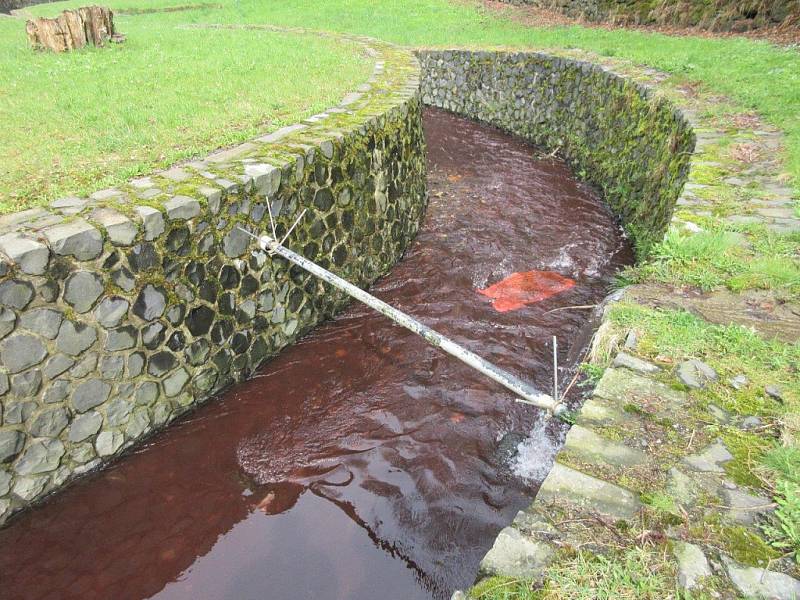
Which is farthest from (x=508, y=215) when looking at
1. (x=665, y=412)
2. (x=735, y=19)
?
(x=735, y=19)

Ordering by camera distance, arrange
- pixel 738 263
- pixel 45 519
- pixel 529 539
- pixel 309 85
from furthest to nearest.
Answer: pixel 309 85 < pixel 738 263 < pixel 45 519 < pixel 529 539

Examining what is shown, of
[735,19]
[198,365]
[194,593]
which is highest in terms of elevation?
[735,19]

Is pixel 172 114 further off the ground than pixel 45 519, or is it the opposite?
pixel 172 114

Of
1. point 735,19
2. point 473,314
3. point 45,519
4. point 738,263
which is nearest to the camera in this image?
point 45,519

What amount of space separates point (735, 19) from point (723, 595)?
15.1 m

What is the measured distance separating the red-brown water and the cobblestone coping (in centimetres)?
137

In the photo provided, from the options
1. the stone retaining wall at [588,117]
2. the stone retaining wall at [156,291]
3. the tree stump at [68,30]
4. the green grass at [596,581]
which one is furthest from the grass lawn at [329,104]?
the stone retaining wall at [588,117]

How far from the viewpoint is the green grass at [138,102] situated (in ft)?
16.7

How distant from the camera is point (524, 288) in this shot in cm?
696

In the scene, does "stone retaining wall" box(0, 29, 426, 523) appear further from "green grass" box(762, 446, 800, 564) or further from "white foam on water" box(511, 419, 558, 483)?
"green grass" box(762, 446, 800, 564)

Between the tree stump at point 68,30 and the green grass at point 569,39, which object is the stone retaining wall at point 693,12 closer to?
the green grass at point 569,39

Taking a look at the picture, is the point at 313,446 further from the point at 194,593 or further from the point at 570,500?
the point at 570,500

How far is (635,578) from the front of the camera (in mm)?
2283

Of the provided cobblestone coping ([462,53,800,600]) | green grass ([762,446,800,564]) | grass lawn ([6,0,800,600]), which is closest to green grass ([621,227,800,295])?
grass lawn ([6,0,800,600])
